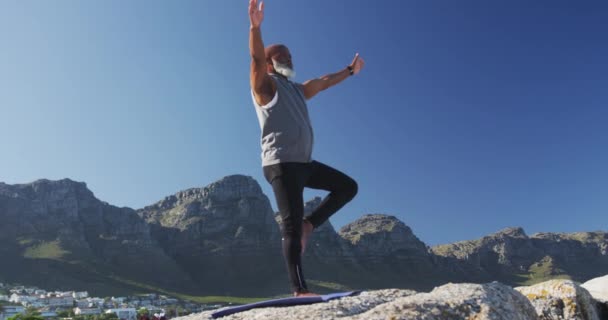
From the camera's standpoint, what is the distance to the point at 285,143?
209 inches

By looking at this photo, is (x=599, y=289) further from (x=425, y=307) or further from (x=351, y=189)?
(x=425, y=307)

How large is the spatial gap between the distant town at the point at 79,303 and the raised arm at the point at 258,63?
147257 millimetres

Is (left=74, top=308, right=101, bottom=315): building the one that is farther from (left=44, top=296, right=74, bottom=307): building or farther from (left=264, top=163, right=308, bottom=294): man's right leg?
(left=264, top=163, right=308, bottom=294): man's right leg

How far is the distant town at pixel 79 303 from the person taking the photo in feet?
485

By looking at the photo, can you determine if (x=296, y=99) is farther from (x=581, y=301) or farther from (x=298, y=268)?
(x=581, y=301)

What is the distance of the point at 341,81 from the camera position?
688 cm

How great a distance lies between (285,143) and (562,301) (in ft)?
11.2

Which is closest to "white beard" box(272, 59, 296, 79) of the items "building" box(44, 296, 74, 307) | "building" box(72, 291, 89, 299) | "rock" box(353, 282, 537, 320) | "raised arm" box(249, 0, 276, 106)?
"raised arm" box(249, 0, 276, 106)

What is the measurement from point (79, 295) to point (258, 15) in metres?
196

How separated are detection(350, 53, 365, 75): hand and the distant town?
5756 inches

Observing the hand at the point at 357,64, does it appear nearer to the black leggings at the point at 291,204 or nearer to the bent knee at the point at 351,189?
the bent knee at the point at 351,189

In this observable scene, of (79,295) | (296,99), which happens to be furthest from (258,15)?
(79,295)

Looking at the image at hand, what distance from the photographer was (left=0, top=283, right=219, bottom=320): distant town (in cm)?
14779

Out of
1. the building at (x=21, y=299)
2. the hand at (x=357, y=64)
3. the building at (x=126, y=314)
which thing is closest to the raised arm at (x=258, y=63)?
the hand at (x=357, y=64)
